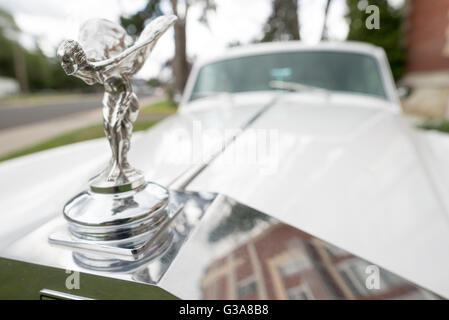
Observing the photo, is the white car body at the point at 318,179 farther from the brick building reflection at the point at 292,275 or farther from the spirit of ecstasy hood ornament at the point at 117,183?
the spirit of ecstasy hood ornament at the point at 117,183

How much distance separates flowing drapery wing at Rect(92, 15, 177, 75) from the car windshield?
5.45 ft

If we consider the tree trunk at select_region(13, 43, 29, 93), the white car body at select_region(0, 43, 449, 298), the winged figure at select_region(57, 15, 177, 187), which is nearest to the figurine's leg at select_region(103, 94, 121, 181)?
the winged figure at select_region(57, 15, 177, 187)

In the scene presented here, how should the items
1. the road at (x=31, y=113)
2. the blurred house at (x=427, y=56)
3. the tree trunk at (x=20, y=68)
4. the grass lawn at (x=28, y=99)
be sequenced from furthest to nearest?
the tree trunk at (x=20, y=68) → the grass lawn at (x=28, y=99) → the road at (x=31, y=113) → the blurred house at (x=427, y=56)

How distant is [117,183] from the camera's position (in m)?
0.72

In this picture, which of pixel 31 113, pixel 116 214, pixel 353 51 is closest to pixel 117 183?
pixel 116 214

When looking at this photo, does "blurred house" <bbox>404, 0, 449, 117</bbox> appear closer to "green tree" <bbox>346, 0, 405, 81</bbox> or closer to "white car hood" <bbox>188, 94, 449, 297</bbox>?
"green tree" <bbox>346, 0, 405, 81</bbox>

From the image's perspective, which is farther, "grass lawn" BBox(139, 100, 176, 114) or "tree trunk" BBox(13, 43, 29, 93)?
"tree trunk" BBox(13, 43, 29, 93)

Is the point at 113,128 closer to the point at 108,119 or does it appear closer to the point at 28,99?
the point at 108,119

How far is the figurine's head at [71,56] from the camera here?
56 centimetres

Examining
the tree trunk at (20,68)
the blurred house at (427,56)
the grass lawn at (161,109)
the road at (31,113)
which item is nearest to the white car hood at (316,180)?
the grass lawn at (161,109)

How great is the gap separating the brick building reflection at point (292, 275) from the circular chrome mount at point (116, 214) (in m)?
0.17

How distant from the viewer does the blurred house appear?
11.8 m

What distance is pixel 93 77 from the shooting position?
682mm
